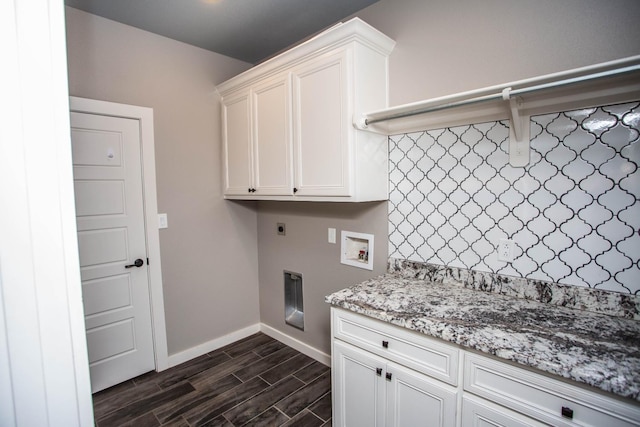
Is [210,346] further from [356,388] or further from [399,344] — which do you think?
[399,344]

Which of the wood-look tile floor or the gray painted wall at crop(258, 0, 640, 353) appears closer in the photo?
the gray painted wall at crop(258, 0, 640, 353)

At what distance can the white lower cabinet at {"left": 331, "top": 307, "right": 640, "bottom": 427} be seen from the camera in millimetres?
1097

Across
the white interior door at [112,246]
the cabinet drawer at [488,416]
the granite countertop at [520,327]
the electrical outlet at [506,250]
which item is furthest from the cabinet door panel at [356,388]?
the white interior door at [112,246]

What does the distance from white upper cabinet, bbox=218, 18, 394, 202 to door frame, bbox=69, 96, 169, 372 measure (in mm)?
793

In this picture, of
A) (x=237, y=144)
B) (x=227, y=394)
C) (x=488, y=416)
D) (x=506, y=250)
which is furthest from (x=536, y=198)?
(x=227, y=394)

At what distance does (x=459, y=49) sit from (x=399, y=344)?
1635 millimetres

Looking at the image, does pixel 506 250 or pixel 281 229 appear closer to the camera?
pixel 506 250

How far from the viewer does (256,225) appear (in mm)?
3350

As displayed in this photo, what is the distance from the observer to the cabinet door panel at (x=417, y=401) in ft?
4.57

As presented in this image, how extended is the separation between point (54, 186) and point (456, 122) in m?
1.91

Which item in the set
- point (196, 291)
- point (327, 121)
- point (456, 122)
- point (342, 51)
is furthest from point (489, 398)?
point (196, 291)

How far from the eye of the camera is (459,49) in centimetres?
186

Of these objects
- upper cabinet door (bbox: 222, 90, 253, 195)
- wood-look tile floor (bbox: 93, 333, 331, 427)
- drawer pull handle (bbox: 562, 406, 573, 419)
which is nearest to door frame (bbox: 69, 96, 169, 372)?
wood-look tile floor (bbox: 93, 333, 331, 427)

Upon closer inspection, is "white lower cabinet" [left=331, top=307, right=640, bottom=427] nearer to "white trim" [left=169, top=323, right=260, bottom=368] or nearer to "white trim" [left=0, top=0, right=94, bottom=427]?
"white trim" [left=0, top=0, right=94, bottom=427]
